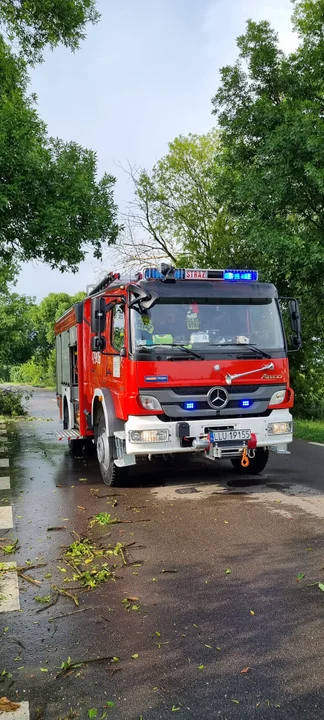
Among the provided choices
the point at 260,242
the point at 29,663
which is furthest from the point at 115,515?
the point at 260,242

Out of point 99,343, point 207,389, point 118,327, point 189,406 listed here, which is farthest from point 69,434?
point 207,389

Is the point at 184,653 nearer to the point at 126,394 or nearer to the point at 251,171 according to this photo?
the point at 126,394

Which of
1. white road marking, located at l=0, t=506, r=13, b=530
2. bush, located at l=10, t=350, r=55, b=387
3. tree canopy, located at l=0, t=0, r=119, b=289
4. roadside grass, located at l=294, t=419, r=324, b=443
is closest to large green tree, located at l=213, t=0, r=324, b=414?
roadside grass, located at l=294, t=419, r=324, b=443

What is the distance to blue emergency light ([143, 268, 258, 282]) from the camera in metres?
7.12

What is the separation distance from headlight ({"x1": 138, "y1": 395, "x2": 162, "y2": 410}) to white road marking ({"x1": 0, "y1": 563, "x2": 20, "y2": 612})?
2520 millimetres

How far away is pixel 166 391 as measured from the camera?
22.5 feet

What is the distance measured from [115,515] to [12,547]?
1336mm

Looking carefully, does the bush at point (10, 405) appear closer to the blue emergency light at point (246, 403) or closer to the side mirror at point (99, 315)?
the side mirror at point (99, 315)

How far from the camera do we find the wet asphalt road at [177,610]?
9.63 ft

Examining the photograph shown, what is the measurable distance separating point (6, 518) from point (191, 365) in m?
A: 2.74

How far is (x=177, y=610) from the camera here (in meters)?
3.91

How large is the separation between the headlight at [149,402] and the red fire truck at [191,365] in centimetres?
1

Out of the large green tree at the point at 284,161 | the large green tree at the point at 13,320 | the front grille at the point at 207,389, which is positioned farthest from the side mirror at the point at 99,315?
the large green tree at the point at 13,320

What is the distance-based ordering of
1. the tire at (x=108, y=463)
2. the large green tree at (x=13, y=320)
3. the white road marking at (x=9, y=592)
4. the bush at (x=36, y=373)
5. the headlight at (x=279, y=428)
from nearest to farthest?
the white road marking at (x=9, y=592) < the headlight at (x=279, y=428) < the tire at (x=108, y=463) < the large green tree at (x=13, y=320) < the bush at (x=36, y=373)
